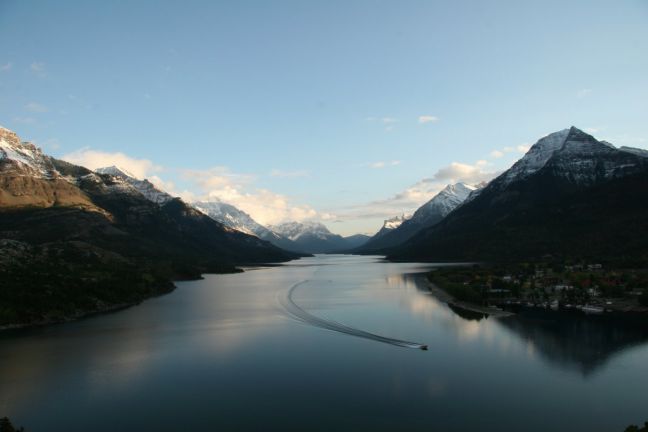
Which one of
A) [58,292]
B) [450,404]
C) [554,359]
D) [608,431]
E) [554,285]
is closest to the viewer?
[608,431]

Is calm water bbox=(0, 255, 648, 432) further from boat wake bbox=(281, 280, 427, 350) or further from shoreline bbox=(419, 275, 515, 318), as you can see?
shoreline bbox=(419, 275, 515, 318)

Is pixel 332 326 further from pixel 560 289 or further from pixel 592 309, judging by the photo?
pixel 560 289

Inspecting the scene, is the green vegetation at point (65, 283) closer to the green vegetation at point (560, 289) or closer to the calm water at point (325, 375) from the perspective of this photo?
the calm water at point (325, 375)

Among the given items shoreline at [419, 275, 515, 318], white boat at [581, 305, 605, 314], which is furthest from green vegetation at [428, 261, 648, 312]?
white boat at [581, 305, 605, 314]

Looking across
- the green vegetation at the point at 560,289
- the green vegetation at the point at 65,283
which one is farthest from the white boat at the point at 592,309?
the green vegetation at the point at 65,283

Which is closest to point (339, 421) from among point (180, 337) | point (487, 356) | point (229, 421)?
point (229, 421)

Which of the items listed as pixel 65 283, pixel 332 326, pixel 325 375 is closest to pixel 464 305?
pixel 332 326

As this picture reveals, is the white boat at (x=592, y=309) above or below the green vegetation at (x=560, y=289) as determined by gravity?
below

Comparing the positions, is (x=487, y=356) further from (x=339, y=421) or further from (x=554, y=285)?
(x=554, y=285)
